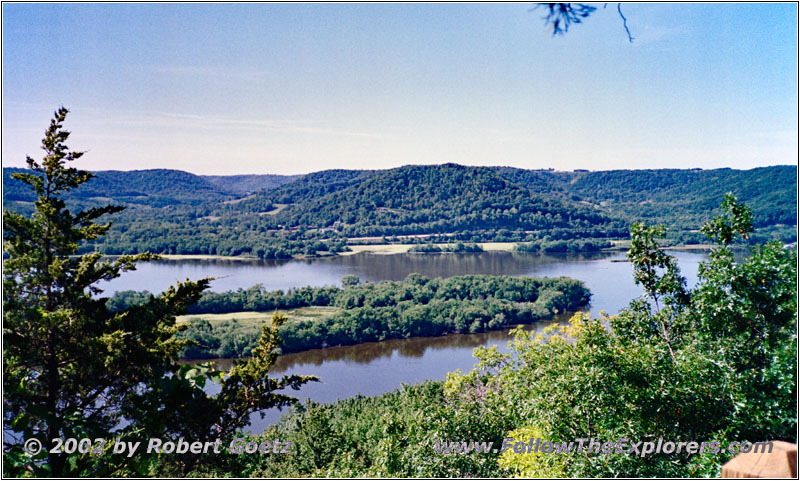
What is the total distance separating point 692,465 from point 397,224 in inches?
2468

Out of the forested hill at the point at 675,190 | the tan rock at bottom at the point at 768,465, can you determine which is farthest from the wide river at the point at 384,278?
the tan rock at bottom at the point at 768,465

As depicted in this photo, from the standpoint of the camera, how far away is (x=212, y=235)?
5200cm

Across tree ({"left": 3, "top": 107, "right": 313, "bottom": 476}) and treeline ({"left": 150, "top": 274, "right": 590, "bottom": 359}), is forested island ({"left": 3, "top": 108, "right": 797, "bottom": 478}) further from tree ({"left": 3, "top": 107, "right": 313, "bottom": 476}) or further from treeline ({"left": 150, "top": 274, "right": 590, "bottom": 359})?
treeline ({"left": 150, "top": 274, "right": 590, "bottom": 359})

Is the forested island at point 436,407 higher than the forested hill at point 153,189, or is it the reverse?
the forested hill at point 153,189

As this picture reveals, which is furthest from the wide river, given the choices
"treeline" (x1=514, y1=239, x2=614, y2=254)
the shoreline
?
"treeline" (x1=514, y1=239, x2=614, y2=254)

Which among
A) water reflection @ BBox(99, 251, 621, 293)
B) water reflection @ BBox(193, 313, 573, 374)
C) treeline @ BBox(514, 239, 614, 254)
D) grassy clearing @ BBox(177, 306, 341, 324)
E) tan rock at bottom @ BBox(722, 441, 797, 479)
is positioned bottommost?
water reflection @ BBox(193, 313, 573, 374)

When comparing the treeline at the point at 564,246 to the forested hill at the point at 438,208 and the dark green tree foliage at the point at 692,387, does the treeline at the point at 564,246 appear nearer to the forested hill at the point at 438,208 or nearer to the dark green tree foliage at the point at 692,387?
the forested hill at the point at 438,208

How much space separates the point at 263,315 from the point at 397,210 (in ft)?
142

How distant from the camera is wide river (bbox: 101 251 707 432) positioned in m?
19.1

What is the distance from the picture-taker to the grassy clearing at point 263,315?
1006 inches

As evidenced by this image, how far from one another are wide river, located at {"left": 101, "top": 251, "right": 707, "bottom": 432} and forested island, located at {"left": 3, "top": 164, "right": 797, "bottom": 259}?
3.97 m

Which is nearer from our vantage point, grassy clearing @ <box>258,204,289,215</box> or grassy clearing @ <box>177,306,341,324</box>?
grassy clearing @ <box>177,306,341,324</box>

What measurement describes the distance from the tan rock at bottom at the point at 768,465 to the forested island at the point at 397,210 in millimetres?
36441

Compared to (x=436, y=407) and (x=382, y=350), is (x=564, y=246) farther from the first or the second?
(x=436, y=407)
